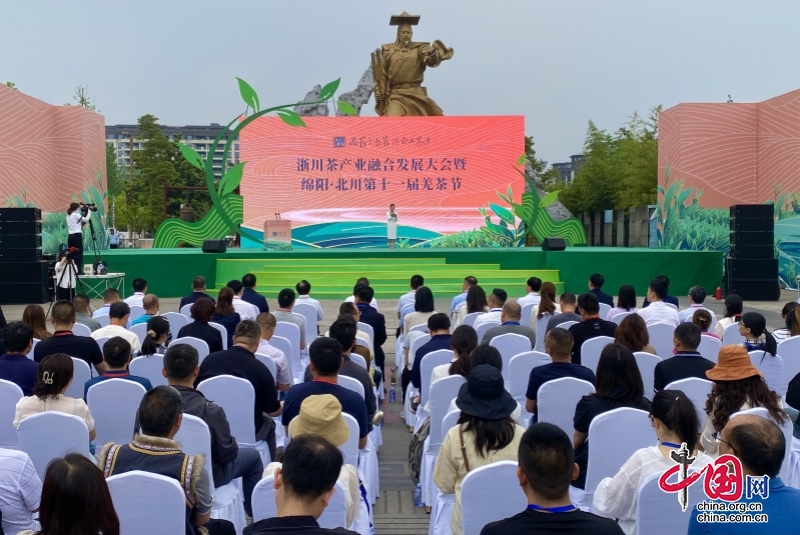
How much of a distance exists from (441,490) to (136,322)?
3.86 metres

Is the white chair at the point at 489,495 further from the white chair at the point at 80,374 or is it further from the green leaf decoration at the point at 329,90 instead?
the green leaf decoration at the point at 329,90

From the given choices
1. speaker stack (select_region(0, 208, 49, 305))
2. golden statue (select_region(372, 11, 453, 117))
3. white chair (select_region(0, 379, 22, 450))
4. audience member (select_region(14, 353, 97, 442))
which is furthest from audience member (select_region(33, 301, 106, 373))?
golden statue (select_region(372, 11, 453, 117))

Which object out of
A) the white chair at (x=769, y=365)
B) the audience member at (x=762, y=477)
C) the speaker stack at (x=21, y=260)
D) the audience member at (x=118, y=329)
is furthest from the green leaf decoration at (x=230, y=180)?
the audience member at (x=762, y=477)

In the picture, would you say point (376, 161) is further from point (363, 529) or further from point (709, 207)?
point (363, 529)

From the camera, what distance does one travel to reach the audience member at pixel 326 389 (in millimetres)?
3482

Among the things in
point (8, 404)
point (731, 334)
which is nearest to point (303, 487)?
point (8, 404)

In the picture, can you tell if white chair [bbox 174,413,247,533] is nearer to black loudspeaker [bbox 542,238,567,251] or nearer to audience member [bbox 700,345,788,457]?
audience member [bbox 700,345,788,457]

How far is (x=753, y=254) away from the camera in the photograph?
13.2 m

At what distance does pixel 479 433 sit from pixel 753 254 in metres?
11.8

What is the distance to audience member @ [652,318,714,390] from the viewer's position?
13.3 ft

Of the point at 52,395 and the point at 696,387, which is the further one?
the point at 696,387

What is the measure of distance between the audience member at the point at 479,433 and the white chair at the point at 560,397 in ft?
2.40

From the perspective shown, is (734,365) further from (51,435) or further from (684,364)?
(51,435)

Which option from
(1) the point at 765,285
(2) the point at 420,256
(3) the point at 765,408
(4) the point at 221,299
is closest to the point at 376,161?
(2) the point at 420,256
